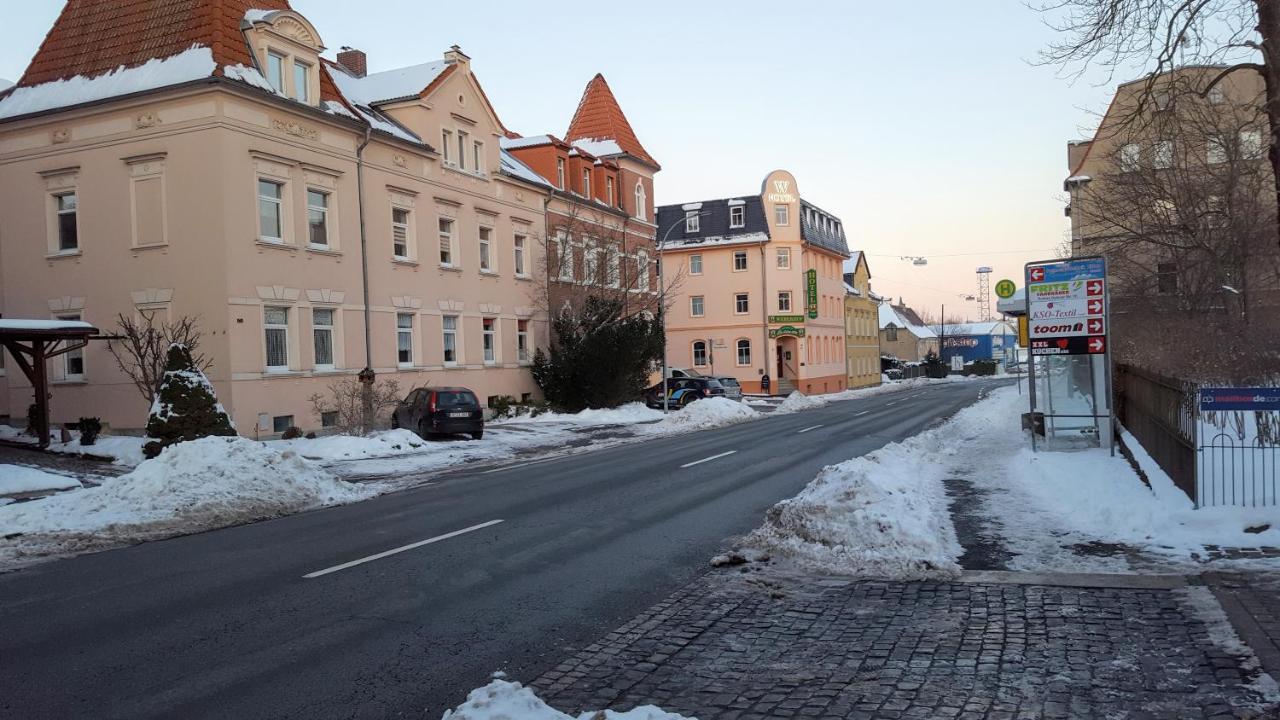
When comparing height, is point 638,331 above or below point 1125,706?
Result: above

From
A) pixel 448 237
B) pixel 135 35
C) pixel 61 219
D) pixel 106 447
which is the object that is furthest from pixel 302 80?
pixel 106 447

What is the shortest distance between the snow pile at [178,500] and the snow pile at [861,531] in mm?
7436

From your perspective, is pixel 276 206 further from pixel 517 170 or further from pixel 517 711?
pixel 517 711

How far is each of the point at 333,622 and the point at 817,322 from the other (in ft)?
196

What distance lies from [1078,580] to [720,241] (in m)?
55.5

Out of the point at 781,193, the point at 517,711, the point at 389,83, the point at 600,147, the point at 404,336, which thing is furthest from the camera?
the point at 781,193

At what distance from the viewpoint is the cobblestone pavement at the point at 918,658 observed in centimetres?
496

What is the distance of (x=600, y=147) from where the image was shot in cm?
4612

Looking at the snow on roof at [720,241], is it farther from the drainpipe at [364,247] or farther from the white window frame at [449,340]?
the drainpipe at [364,247]

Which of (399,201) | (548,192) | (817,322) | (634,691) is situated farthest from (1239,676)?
(817,322)

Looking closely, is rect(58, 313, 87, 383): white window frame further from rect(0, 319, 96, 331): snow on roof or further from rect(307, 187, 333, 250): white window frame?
rect(307, 187, 333, 250): white window frame

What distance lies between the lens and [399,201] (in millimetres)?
29609

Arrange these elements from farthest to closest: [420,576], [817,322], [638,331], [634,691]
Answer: [817,322]
[638,331]
[420,576]
[634,691]

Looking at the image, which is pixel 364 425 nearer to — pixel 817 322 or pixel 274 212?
pixel 274 212
